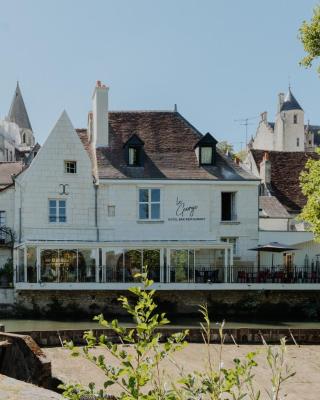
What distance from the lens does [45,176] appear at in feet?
103

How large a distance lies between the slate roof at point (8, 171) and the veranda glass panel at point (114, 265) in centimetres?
900

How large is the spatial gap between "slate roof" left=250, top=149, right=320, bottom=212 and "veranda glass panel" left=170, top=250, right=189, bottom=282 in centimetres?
1182

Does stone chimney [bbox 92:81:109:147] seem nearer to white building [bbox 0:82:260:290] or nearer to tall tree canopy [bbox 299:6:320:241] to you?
white building [bbox 0:82:260:290]

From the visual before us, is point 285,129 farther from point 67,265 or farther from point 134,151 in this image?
point 67,265

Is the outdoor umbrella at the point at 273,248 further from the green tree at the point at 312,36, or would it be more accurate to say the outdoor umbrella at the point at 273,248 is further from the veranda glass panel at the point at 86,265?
the green tree at the point at 312,36

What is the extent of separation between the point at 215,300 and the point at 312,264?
298 inches

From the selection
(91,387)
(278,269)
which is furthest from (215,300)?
(91,387)

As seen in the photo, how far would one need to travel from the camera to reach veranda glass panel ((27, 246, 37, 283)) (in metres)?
28.6

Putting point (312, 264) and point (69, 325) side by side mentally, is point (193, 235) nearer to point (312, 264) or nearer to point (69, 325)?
point (312, 264)

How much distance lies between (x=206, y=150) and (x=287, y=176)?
406 inches

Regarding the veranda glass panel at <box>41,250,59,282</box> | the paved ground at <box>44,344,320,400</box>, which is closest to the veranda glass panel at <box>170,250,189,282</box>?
the veranda glass panel at <box>41,250,59,282</box>

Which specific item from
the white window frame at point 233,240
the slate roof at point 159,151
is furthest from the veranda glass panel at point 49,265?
the white window frame at point 233,240

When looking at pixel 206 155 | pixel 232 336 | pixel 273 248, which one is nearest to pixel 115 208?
pixel 206 155

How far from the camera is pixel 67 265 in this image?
94.2ft
